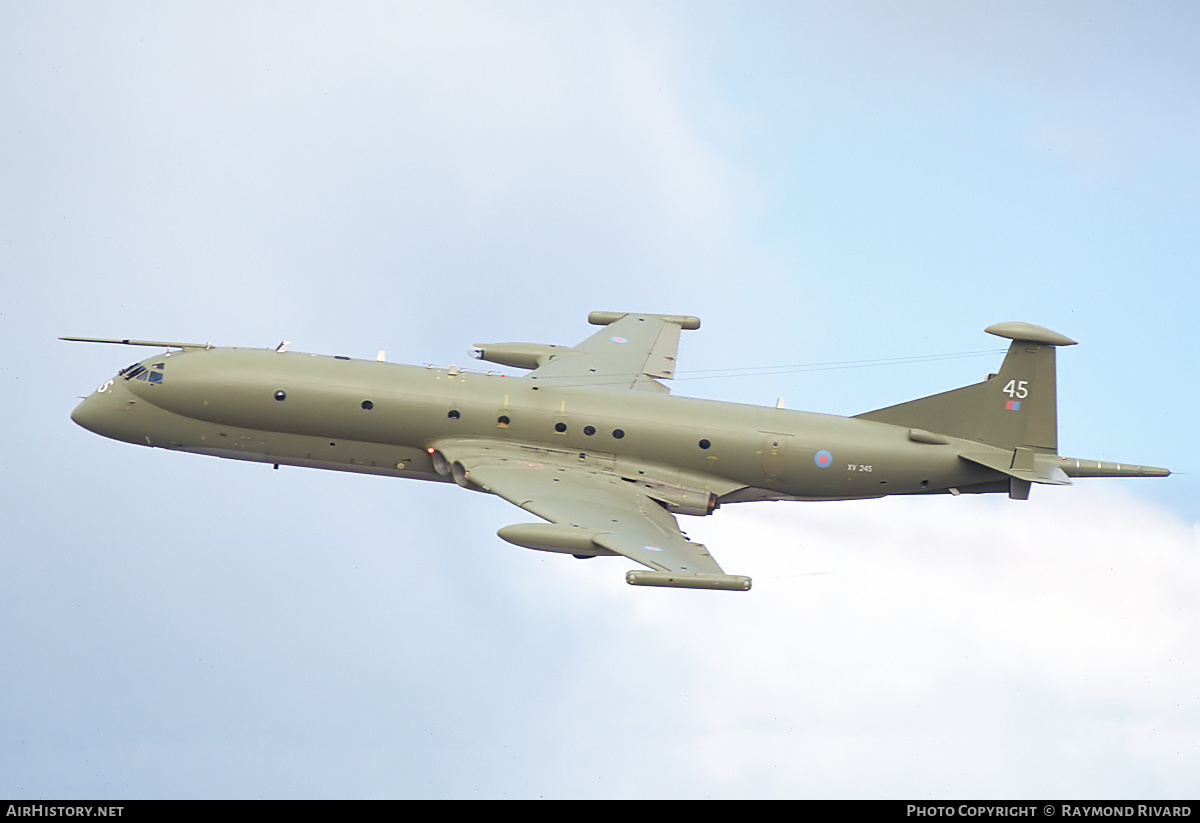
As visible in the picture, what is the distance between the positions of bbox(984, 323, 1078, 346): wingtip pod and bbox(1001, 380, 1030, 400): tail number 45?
1208mm

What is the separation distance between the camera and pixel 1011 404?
4378 cm

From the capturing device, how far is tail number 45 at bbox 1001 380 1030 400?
43.7 m

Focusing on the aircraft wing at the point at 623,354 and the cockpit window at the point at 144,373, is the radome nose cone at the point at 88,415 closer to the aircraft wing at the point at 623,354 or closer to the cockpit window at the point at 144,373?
the cockpit window at the point at 144,373

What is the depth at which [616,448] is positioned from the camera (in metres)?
42.9

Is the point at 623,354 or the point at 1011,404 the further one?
the point at 623,354

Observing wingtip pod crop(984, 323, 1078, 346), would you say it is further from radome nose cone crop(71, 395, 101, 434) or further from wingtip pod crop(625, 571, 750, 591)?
radome nose cone crop(71, 395, 101, 434)

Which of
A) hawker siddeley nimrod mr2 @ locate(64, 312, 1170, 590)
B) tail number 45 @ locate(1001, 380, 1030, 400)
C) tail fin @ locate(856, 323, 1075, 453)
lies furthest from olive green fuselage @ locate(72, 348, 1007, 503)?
tail number 45 @ locate(1001, 380, 1030, 400)

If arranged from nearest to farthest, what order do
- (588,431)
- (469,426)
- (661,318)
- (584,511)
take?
(584,511), (469,426), (588,431), (661,318)

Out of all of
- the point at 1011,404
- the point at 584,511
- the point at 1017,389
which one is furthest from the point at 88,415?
the point at 1017,389

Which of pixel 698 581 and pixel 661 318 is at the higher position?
pixel 661 318

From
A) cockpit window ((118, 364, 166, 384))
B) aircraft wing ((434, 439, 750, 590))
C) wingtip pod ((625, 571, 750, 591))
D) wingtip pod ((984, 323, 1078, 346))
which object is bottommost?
wingtip pod ((625, 571, 750, 591))

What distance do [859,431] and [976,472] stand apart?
11.5 ft

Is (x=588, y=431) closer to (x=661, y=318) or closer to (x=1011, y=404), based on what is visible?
(x=661, y=318)

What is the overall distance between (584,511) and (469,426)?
4521mm
